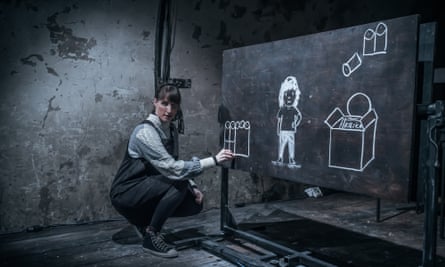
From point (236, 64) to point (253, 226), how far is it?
4.43ft

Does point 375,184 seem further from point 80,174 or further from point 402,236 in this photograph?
point 80,174

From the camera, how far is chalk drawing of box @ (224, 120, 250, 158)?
8.67ft

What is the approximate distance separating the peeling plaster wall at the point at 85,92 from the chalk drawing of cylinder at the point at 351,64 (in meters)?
1.94

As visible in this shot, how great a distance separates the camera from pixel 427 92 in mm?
1683

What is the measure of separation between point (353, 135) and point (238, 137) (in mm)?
918

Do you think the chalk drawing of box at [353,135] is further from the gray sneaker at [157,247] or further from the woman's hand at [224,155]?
the gray sneaker at [157,247]

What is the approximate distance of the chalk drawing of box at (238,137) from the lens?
2.64 meters

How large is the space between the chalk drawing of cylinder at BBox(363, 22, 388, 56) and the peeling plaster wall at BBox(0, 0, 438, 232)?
6.70ft

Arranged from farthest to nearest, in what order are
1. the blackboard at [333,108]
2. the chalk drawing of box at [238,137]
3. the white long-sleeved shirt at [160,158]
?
the chalk drawing of box at [238,137]
the white long-sleeved shirt at [160,158]
the blackboard at [333,108]

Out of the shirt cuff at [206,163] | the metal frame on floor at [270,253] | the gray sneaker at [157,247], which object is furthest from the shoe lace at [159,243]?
the shirt cuff at [206,163]

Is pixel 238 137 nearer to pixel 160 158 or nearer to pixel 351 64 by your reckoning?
pixel 160 158

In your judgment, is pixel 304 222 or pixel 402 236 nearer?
pixel 402 236

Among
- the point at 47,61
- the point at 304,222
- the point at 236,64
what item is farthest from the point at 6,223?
the point at 304,222

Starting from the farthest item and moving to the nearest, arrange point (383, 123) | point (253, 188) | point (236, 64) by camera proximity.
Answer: point (253, 188)
point (236, 64)
point (383, 123)
